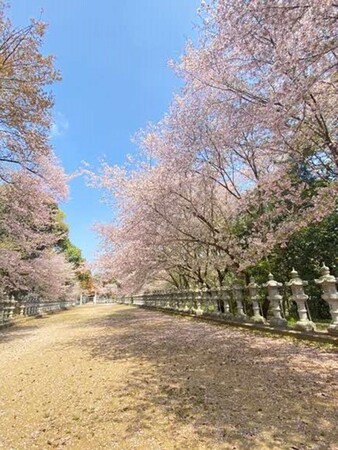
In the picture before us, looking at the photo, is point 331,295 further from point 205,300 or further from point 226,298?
point 205,300

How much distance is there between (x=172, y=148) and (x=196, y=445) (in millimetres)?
8692

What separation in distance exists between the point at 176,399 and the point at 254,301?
5202 mm

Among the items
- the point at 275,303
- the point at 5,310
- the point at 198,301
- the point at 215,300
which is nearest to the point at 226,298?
the point at 215,300

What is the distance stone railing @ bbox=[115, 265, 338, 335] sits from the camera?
5.39 m

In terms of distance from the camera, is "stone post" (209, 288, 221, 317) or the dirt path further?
"stone post" (209, 288, 221, 317)

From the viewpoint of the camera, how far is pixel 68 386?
4082 millimetres

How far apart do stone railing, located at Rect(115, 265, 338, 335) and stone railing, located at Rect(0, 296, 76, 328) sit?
26.4 feet

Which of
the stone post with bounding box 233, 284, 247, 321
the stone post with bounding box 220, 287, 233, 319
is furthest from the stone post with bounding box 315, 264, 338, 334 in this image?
the stone post with bounding box 220, 287, 233, 319

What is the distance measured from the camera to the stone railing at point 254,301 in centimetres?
539

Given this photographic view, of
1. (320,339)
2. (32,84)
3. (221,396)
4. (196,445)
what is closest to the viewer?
(196,445)

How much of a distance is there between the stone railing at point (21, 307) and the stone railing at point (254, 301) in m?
8.05

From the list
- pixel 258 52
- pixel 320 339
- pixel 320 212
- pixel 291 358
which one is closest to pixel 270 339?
pixel 320 339

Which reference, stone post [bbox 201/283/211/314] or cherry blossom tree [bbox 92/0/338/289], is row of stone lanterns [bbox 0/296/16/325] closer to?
cherry blossom tree [bbox 92/0/338/289]

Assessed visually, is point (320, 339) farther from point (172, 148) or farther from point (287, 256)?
point (287, 256)
